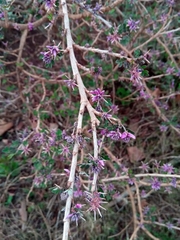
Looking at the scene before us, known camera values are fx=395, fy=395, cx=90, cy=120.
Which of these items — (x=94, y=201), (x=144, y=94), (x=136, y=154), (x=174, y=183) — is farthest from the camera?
(x=136, y=154)

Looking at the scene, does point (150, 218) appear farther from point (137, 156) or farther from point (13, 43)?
point (13, 43)

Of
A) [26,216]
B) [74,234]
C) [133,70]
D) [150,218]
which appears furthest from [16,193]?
[133,70]

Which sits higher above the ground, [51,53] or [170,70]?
[170,70]

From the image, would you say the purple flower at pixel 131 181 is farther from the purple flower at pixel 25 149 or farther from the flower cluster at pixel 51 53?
the flower cluster at pixel 51 53

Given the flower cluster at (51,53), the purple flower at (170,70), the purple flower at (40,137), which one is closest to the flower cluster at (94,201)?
the flower cluster at (51,53)

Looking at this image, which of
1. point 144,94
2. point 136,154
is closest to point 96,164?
point 144,94

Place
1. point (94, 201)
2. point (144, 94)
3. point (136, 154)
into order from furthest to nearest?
point (136, 154), point (144, 94), point (94, 201)

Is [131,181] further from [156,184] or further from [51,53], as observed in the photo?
[51,53]

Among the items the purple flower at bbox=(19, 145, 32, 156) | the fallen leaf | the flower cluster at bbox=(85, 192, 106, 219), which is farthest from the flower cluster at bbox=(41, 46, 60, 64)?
the fallen leaf
